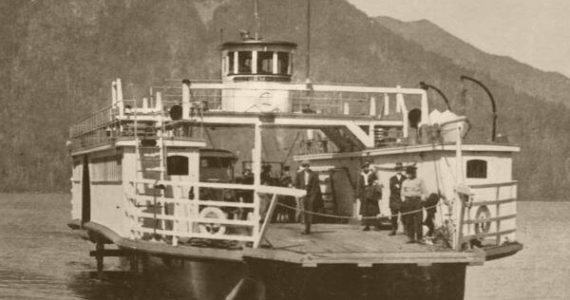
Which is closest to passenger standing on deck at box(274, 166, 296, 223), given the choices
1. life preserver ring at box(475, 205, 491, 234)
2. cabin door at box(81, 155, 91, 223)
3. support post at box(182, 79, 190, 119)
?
support post at box(182, 79, 190, 119)

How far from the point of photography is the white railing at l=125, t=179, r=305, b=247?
2245cm

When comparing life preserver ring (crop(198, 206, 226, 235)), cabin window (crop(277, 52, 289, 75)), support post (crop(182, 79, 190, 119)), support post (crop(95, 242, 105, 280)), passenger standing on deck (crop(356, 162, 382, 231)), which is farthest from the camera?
support post (crop(95, 242, 105, 280))

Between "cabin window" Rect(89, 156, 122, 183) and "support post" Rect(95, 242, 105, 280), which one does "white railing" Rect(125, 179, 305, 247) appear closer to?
"cabin window" Rect(89, 156, 122, 183)

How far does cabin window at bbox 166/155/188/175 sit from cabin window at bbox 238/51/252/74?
23.6ft

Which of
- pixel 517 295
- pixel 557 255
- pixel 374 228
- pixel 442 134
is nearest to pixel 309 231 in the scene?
pixel 374 228

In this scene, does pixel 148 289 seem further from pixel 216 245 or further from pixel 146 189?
pixel 216 245

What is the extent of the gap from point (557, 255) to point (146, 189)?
159ft

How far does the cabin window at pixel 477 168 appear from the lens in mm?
26016

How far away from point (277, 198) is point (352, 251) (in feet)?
6.08

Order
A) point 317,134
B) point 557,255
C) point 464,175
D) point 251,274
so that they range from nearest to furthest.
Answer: point 251,274 → point 464,175 → point 317,134 → point 557,255

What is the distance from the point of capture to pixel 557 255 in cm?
7056

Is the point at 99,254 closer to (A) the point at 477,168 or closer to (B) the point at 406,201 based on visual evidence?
(B) the point at 406,201

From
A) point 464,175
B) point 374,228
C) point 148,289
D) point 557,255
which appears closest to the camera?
point 464,175

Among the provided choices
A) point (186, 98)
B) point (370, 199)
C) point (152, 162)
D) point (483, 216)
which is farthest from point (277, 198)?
point (186, 98)
